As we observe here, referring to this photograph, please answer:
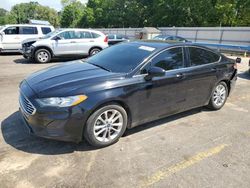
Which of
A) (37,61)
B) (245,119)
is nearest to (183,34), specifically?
(37,61)

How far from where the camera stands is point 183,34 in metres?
28.5

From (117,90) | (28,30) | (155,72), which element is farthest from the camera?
(28,30)

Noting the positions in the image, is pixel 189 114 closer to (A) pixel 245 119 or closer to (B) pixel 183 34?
(A) pixel 245 119

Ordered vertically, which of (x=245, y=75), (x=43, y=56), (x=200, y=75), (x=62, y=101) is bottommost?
(x=245, y=75)

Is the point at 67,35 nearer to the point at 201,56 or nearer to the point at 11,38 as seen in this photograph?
the point at 11,38

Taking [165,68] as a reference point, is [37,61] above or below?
below

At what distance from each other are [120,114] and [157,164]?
0.91 meters

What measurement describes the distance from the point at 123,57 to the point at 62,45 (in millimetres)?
7563

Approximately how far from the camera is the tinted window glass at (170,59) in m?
4.13

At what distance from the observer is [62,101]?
3.26 m

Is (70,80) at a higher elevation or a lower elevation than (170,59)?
lower

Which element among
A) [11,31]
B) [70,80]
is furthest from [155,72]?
[11,31]

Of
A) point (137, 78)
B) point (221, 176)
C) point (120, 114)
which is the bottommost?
point (221, 176)

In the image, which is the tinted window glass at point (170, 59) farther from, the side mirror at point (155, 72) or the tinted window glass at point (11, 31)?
the tinted window glass at point (11, 31)
